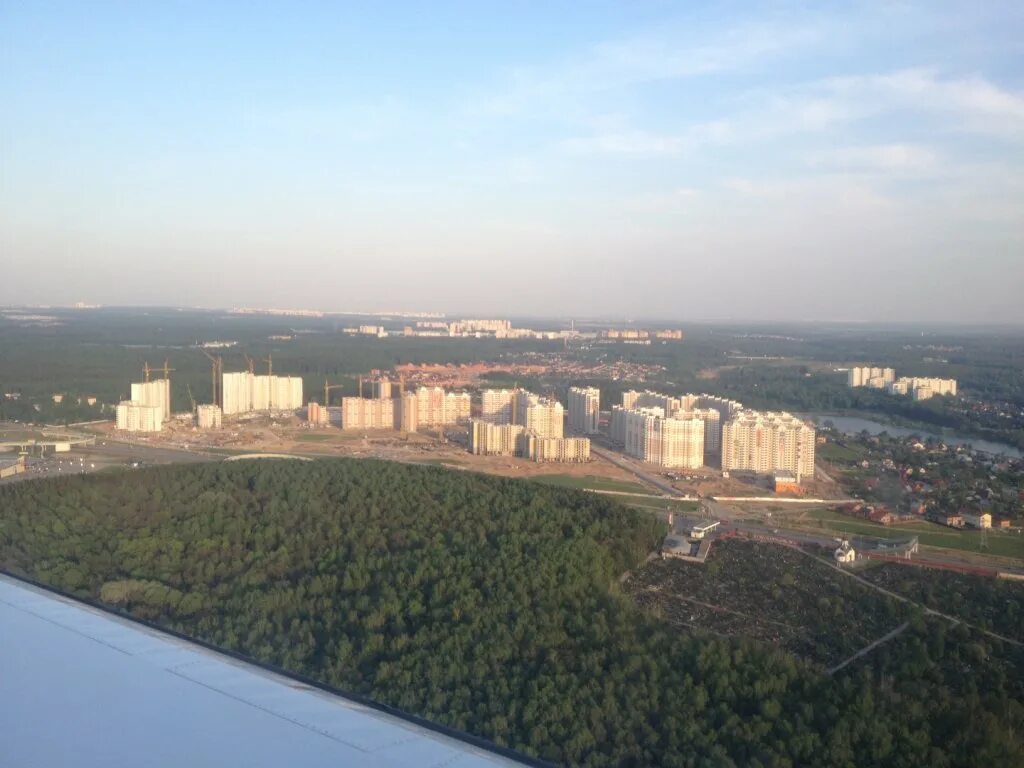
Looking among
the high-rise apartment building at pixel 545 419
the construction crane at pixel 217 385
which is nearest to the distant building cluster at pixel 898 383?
the high-rise apartment building at pixel 545 419

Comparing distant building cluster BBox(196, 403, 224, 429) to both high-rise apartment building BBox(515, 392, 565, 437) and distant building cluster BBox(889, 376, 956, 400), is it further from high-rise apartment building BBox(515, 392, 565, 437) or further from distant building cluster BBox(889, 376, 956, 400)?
distant building cluster BBox(889, 376, 956, 400)

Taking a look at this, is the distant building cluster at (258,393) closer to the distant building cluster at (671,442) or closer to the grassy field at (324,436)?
the grassy field at (324,436)

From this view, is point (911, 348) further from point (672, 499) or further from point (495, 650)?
point (495, 650)

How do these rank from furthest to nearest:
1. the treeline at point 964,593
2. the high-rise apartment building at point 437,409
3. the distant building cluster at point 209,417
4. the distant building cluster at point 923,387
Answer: the distant building cluster at point 923,387, the high-rise apartment building at point 437,409, the distant building cluster at point 209,417, the treeline at point 964,593

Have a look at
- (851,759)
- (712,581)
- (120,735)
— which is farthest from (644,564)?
(120,735)

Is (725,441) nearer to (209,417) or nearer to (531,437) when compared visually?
(531,437)

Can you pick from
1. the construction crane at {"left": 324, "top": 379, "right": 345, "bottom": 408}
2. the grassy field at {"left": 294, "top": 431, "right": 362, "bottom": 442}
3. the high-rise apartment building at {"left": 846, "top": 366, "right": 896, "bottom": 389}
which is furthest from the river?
the construction crane at {"left": 324, "top": 379, "right": 345, "bottom": 408}
